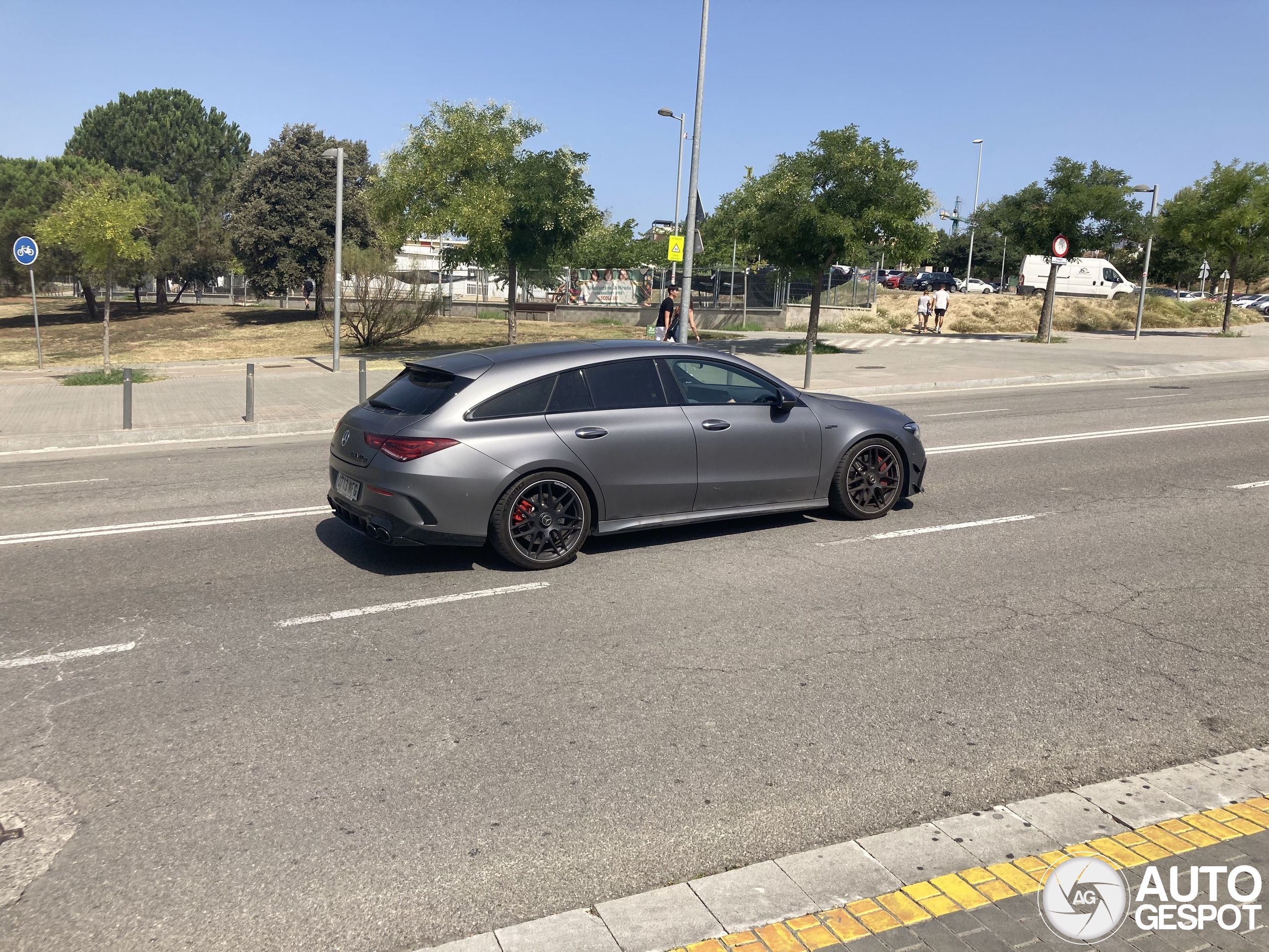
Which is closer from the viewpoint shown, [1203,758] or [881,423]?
[1203,758]

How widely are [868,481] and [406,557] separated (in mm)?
3734

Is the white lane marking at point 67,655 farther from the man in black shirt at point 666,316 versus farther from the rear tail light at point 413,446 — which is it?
the man in black shirt at point 666,316

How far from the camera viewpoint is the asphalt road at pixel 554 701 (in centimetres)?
349

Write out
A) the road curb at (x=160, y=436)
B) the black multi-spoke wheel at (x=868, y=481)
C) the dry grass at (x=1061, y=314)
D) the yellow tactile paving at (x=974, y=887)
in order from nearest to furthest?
the yellow tactile paving at (x=974, y=887)
the black multi-spoke wheel at (x=868, y=481)
the road curb at (x=160, y=436)
the dry grass at (x=1061, y=314)

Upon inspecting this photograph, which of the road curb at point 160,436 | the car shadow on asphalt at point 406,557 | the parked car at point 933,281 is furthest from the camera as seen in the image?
the parked car at point 933,281

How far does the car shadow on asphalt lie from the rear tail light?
672 mm

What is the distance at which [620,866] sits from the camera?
354 centimetres

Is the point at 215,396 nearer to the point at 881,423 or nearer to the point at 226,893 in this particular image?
the point at 881,423

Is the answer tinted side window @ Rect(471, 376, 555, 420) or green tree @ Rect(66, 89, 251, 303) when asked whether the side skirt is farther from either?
green tree @ Rect(66, 89, 251, 303)

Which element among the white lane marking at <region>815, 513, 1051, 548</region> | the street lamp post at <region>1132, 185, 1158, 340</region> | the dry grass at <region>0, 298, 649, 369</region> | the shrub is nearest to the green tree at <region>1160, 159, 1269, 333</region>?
the street lamp post at <region>1132, 185, 1158, 340</region>

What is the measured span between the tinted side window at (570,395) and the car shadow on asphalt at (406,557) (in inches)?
45.2

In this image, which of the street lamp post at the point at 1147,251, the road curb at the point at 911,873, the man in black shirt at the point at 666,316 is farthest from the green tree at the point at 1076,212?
the road curb at the point at 911,873

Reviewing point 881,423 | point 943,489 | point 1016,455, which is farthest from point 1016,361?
point 881,423

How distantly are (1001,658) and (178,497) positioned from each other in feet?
24.9
